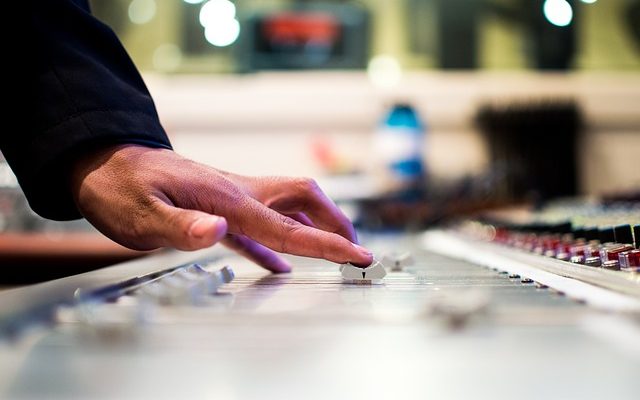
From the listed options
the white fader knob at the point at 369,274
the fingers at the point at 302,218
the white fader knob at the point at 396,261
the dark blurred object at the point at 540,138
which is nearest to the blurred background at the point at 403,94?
the dark blurred object at the point at 540,138

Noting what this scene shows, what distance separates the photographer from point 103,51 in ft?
2.51

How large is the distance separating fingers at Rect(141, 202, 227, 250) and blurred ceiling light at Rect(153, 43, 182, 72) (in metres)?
2.45

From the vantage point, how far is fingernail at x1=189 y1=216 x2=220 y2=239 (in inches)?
21.5

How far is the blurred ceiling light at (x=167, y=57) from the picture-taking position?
3.01 m

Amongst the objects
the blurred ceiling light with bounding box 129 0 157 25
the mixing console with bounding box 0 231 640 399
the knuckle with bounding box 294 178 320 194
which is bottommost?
the mixing console with bounding box 0 231 640 399

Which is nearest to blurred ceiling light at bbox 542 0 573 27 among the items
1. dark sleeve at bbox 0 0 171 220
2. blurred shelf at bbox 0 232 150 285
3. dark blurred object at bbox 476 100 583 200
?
dark blurred object at bbox 476 100 583 200

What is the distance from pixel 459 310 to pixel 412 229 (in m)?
1.50

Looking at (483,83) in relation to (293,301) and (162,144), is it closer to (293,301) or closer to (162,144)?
(162,144)

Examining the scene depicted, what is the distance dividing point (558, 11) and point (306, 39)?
979 mm

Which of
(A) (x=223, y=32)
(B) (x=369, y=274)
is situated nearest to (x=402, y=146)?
(A) (x=223, y=32)

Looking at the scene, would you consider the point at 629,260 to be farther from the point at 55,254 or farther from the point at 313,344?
the point at 55,254

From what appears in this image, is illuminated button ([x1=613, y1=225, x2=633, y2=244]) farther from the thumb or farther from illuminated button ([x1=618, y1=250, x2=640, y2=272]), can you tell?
the thumb

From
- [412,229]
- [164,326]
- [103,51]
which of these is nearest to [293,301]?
[164,326]

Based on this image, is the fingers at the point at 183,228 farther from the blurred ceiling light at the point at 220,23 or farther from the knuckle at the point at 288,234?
the blurred ceiling light at the point at 220,23
